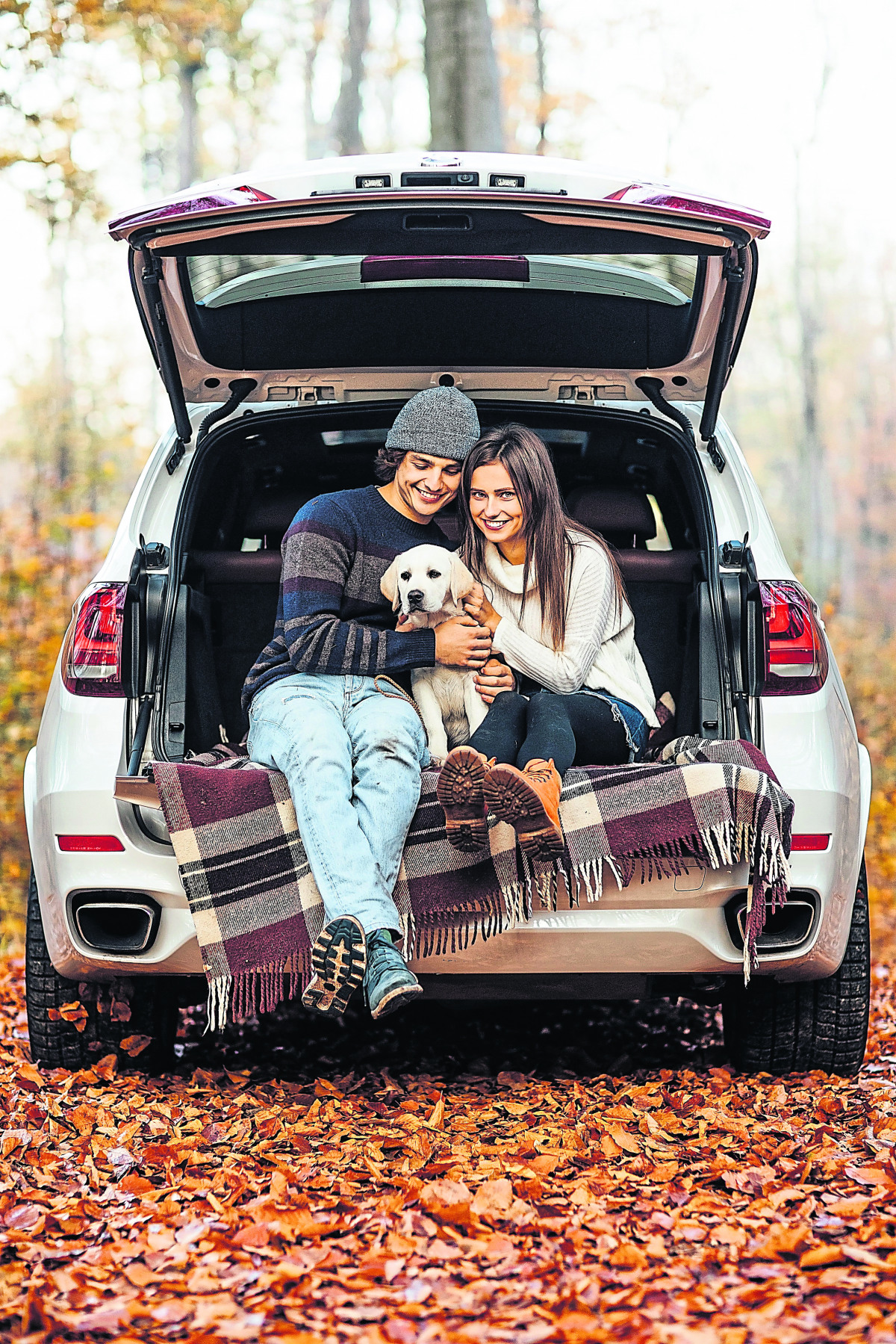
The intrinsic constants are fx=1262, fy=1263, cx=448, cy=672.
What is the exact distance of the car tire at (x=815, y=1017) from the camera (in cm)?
333

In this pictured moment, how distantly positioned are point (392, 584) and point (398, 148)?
88.8 ft

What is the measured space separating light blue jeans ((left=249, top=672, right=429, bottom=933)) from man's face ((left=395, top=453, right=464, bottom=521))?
0.67 metres

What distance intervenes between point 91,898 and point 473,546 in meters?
1.52

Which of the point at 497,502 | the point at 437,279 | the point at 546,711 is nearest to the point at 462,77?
the point at 437,279

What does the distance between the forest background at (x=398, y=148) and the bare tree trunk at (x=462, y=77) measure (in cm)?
2

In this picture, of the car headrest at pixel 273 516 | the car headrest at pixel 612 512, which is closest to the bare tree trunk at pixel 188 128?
the car headrest at pixel 273 516

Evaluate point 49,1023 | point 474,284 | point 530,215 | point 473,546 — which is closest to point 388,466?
point 473,546

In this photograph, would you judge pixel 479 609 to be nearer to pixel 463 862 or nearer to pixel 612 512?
pixel 612 512

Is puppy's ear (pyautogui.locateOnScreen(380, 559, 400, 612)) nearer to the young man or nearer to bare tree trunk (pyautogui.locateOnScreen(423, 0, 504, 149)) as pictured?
the young man

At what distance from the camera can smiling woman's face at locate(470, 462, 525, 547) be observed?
3.70 meters

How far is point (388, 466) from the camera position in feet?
12.6

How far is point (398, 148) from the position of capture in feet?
92.2

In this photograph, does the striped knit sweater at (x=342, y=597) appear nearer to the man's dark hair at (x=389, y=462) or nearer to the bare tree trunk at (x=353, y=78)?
the man's dark hair at (x=389, y=462)

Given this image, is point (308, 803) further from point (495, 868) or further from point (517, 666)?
point (517, 666)
